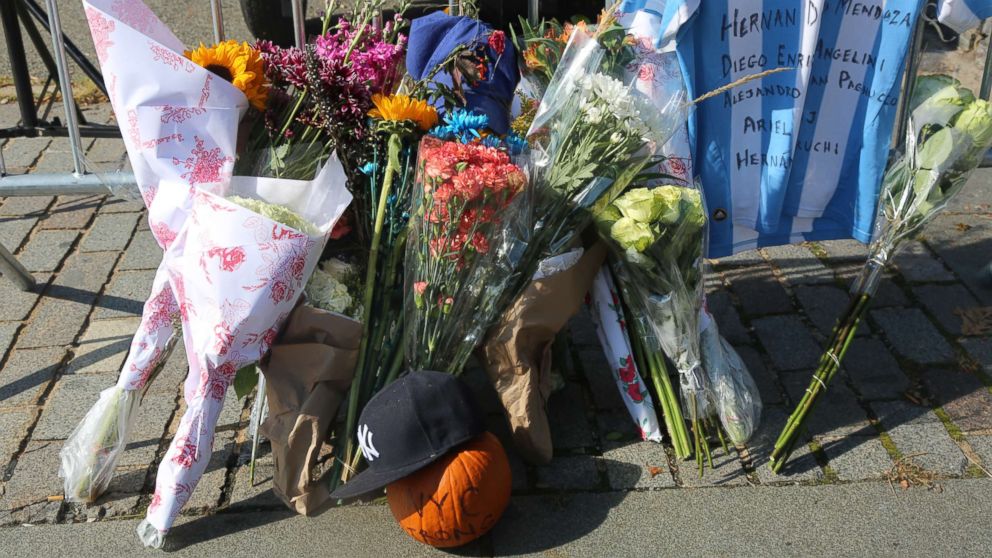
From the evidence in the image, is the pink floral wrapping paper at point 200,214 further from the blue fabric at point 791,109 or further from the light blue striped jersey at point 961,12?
the light blue striped jersey at point 961,12

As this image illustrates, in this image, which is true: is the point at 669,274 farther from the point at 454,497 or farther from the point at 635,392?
the point at 454,497

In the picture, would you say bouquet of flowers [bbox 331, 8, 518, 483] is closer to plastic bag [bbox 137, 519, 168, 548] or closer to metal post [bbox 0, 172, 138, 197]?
plastic bag [bbox 137, 519, 168, 548]

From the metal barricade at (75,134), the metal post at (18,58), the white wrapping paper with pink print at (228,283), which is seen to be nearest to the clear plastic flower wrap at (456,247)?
the white wrapping paper with pink print at (228,283)

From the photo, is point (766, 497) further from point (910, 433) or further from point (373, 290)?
point (373, 290)

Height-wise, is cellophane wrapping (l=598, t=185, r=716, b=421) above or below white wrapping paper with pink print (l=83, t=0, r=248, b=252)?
below

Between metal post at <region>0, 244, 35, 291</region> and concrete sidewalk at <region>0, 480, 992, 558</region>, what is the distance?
1428 mm

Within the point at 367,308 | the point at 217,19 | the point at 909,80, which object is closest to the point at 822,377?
the point at 909,80

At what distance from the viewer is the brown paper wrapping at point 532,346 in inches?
115

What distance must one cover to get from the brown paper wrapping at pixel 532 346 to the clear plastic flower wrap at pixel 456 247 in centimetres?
8

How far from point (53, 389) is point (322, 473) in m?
1.16

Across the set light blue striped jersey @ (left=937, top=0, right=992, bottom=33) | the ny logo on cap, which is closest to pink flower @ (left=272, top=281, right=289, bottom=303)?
the ny logo on cap

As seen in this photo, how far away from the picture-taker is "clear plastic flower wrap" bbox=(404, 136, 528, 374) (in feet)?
8.82

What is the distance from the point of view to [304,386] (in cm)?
286

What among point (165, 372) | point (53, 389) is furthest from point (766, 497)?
point (53, 389)
